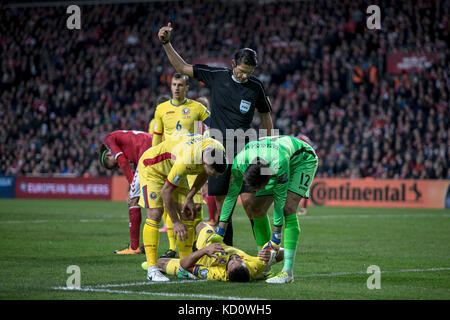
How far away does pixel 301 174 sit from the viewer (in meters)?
8.28

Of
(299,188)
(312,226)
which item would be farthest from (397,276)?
(312,226)

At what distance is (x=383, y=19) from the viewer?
31406 mm

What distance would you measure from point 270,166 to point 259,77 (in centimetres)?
2505

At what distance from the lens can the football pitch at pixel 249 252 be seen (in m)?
6.99

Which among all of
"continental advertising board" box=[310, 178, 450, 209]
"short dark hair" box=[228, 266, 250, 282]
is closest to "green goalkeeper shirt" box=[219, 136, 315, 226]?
"short dark hair" box=[228, 266, 250, 282]

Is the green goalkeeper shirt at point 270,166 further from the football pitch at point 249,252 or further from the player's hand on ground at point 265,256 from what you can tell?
the football pitch at point 249,252

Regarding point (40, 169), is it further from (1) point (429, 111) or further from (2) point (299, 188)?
(2) point (299, 188)

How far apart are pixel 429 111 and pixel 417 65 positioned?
2.78 m

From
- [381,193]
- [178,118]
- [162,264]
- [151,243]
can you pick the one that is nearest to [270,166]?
[151,243]

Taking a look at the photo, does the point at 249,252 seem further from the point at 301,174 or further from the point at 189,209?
the point at 189,209

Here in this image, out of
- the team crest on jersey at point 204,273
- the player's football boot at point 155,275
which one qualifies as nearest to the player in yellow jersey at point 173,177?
the player's football boot at point 155,275

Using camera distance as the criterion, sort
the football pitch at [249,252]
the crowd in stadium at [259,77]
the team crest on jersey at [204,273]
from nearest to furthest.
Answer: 1. the football pitch at [249,252]
2. the team crest on jersey at [204,273]
3. the crowd in stadium at [259,77]

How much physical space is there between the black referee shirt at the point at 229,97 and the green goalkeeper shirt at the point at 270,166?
31.2 inches

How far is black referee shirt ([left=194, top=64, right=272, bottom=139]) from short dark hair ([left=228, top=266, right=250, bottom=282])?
6.07 feet
